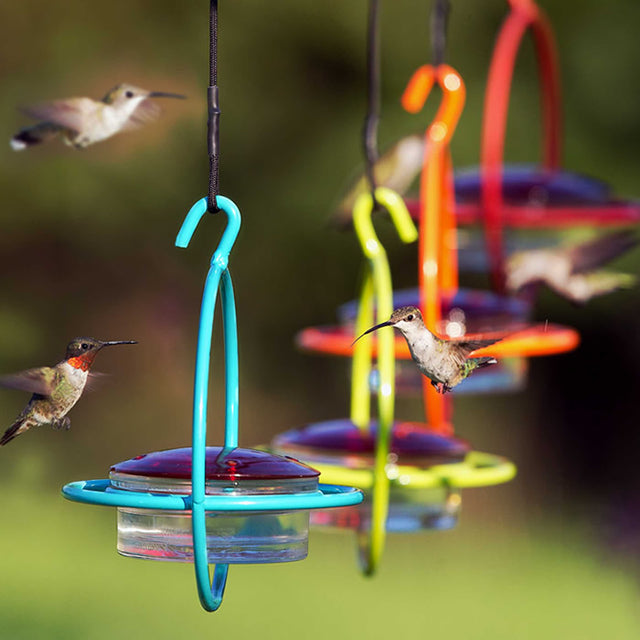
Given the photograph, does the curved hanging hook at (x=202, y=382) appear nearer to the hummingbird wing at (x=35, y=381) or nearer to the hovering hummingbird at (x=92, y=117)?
the hummingbird wing at (x=35, y=381)

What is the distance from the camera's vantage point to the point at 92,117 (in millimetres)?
2717

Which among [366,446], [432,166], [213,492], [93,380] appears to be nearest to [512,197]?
[432,166]

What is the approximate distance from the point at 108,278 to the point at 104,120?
5962mm

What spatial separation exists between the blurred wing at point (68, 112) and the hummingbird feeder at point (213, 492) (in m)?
0.87

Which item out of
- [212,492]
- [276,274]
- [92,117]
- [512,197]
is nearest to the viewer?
[212,492]

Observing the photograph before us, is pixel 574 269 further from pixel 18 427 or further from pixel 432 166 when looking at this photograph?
pixel 18 427

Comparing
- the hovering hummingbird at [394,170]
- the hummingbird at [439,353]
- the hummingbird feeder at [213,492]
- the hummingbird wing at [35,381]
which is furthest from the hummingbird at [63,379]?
the hovering hummingbird at [394,170]

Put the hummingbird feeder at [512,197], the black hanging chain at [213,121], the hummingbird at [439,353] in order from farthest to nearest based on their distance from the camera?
the hummingbird feeder at [512,197], the hummingbird at [439,353], the black hanging chain at [213,121]

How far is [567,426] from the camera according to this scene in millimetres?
8734

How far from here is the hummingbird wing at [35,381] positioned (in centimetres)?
186

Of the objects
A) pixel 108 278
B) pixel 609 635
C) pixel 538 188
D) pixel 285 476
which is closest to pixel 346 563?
pixel 609 635

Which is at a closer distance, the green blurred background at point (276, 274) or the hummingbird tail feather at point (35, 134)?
the hummingbird tail feather at point (35, 134)

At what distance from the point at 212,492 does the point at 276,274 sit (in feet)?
22.1

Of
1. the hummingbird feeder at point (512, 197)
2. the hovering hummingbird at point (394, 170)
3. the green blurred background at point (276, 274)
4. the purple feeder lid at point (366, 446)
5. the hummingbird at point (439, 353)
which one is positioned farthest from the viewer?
the green blurred background at point (276, 274)
